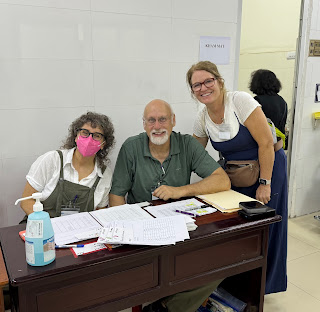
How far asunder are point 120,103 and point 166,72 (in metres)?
0.44

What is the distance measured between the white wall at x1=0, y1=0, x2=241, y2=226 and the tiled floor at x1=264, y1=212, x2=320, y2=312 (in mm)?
1562

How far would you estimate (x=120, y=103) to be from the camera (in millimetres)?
2631

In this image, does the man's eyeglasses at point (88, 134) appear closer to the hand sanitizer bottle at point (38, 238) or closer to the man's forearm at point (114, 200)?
the man's forearm at point (114, 200)

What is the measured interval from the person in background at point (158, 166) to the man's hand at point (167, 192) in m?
0.01

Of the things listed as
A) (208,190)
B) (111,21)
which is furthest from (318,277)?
(111,21)

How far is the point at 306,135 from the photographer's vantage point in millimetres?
3906

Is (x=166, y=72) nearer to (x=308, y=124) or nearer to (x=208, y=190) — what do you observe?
(x=208, y=190)

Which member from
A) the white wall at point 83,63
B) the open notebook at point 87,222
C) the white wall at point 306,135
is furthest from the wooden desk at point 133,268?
the white wall at point 306,135

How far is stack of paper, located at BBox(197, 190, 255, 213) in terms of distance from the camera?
191 centimetres

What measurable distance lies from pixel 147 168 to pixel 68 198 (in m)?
0.50

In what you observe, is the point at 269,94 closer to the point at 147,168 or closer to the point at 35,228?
the point at 147,168

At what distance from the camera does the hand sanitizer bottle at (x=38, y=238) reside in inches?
50.2

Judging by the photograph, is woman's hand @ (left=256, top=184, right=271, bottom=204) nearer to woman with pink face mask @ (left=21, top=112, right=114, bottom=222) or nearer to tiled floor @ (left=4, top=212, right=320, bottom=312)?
tiled floor @ (left=4, top=212, right=320, bottom=312)

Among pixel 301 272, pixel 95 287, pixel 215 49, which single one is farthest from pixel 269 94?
pixel 95 287
